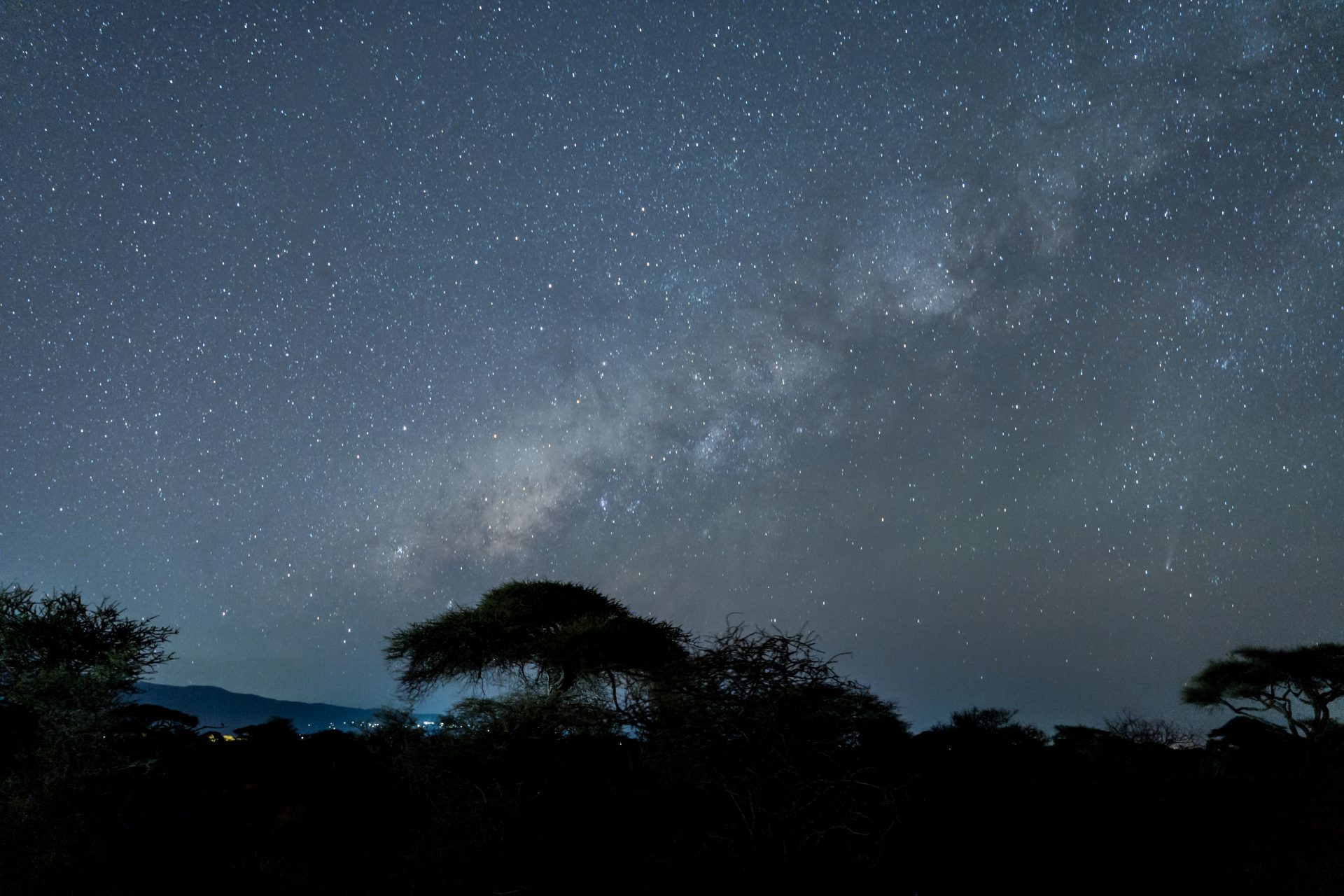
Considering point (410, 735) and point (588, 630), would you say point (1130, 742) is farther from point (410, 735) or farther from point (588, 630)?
point (410, 735)

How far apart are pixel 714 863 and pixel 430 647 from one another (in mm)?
14112

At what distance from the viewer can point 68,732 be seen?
12203mm

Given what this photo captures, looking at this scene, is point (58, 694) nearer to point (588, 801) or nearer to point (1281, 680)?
point (588, 801)

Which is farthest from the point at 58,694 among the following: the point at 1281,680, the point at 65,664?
the point at 1281,680

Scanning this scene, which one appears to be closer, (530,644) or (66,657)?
(66,657)

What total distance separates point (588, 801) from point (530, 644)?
9078 mm

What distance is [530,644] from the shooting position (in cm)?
2312

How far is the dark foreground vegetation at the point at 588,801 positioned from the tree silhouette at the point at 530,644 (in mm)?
194

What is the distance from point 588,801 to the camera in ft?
47.9

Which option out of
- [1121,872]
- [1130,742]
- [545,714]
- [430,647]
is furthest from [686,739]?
[1130,742]

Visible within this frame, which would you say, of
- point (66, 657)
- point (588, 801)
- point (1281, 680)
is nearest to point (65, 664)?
point (66, 657)

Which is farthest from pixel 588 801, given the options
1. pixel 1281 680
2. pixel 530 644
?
pixel 1281 680

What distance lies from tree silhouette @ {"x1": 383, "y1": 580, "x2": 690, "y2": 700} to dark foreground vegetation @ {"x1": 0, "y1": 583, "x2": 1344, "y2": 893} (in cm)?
19

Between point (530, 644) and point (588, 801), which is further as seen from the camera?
point (530, 644)
